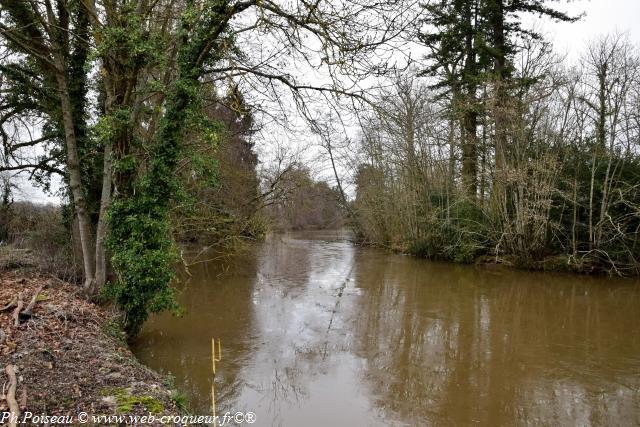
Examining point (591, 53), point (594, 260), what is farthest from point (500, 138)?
point (594, 260)

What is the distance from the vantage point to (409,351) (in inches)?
320

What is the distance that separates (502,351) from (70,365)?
276 inches

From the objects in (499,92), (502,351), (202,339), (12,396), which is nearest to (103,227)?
(202,339)

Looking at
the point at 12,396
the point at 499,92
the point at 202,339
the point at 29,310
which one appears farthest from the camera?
the point at 499,92

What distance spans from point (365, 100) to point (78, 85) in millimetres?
6662

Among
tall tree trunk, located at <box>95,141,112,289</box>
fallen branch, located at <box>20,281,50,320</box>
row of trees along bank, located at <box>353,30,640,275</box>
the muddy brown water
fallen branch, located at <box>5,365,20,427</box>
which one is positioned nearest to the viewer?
fallen branch, located at <box>5,365,20,427</box>

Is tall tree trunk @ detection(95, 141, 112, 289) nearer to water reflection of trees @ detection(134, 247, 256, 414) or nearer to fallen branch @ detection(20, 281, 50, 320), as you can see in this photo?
water reflection of trees @ detection(134, 247, 256, 414)

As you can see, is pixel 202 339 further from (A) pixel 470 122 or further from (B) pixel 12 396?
(A) pixel 470 122

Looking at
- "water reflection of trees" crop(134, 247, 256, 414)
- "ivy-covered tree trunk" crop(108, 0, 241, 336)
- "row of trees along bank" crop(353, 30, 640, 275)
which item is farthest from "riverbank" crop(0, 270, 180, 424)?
"row of trees along bank" crop(353, 30, 640, 275)

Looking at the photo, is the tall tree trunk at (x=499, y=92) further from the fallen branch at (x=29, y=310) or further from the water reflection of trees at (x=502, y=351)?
the fallen branch at (x=29, y=310)

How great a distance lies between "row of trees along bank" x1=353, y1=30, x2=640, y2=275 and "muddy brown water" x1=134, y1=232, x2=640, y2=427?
2.23m

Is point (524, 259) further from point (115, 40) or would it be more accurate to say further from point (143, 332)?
point (115, 40)

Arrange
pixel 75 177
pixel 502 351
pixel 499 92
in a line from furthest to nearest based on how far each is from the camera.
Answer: pixel 499 92
pixel 75 177
pixel 502 351

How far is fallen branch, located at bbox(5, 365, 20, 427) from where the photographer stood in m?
3.28
